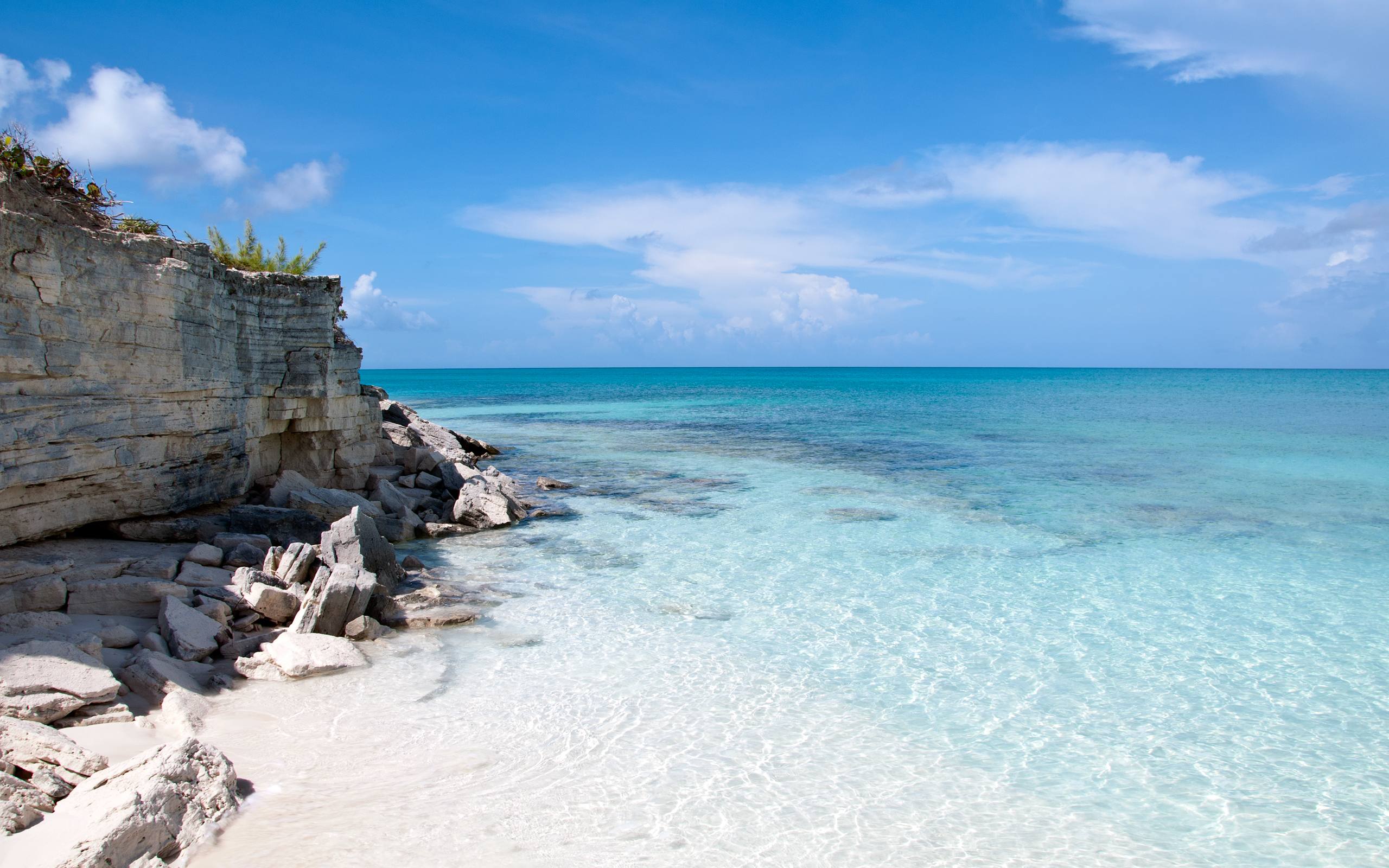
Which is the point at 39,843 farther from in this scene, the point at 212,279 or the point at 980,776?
the point at 212,279

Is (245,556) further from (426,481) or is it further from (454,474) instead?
(454,474)

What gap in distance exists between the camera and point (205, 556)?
977 cm

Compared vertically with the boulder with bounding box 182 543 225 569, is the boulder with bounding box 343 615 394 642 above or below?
below

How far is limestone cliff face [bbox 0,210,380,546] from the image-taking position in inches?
343

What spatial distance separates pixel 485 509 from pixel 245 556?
16.2 feet

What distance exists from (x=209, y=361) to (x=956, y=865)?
1144 centimetres

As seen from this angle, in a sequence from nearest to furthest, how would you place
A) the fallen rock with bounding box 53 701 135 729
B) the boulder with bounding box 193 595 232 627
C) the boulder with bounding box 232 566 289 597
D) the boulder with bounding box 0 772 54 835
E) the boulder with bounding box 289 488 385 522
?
the boulder with bounding box 0 772 54 835 → the fallen rock with bounding box 53 701 135 729 → the boulder with bounding box 193 595 232 627 → the boulder with bounding box 232 566 289 597 → the boulder with bounding box 289 488 385 522

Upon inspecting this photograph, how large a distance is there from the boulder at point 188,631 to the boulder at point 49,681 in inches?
30.2

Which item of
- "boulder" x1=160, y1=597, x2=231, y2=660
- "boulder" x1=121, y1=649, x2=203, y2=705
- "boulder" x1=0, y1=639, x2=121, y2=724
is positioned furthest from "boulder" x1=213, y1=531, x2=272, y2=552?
"boulder" x1=0, y1=639, x2=121, y2=724

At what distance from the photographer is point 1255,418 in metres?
37.6

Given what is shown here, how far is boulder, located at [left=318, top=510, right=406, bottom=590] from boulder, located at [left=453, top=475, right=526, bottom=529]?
12.5 feet

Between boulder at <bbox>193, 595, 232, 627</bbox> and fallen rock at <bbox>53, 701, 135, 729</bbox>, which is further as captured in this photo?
boulder at <bbox>193, 595, 232, 627</bbox>

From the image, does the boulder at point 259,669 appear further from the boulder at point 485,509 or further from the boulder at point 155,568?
the boulder at point 485,509

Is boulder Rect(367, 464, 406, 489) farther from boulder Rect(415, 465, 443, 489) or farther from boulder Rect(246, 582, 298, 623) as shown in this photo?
boulder Rect(246, 582, 298, 623)
